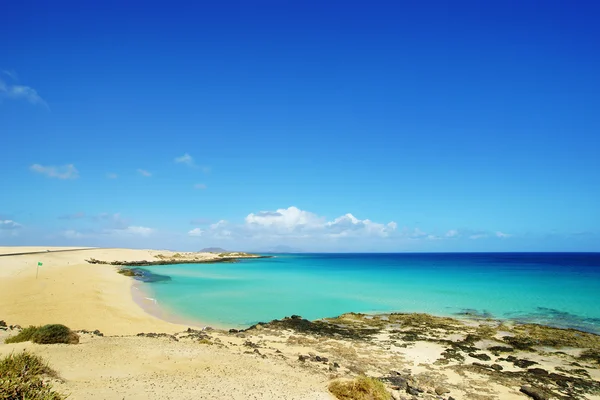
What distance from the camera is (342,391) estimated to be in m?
9.09

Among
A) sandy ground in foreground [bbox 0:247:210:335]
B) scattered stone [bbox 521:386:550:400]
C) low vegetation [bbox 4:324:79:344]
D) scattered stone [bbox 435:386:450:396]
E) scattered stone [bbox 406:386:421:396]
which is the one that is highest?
low vegetation [bbox 4:324:79:344]

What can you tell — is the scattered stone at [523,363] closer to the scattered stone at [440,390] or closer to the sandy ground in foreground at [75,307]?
the scattered stone at [440,390]

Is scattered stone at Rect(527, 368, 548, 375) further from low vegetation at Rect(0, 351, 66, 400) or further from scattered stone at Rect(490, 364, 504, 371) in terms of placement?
low vegetation at Rect(0, 351, 66, 400)

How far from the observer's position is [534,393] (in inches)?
439

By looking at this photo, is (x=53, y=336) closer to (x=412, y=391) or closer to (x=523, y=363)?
(x=412, y=391)

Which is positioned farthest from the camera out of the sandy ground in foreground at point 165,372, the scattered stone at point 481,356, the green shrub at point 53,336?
the scattered stone at point 481,356

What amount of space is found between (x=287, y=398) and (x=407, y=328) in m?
14.3

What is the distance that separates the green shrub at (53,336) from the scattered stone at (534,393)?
1555 cm

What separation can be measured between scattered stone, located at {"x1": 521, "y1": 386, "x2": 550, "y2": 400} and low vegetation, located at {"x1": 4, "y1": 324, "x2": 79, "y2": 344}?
15554 mm

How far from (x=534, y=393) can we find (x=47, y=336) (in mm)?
16307

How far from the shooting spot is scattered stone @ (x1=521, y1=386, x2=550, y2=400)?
36.0ft

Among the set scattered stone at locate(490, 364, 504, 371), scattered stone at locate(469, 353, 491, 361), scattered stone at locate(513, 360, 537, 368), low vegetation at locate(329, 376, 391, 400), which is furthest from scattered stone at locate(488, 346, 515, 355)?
low vegetation at locate(329, 376, 391, 400)

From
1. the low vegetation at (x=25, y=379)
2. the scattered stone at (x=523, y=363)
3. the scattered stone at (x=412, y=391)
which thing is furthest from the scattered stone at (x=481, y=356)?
the low vegetation at (x=25, y=379)

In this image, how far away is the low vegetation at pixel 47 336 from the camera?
12.2 meters
